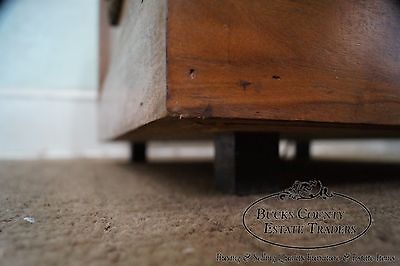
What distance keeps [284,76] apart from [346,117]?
117mm

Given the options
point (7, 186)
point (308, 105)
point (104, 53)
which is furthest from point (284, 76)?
point (104, 53)

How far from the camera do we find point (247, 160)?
1.73ft

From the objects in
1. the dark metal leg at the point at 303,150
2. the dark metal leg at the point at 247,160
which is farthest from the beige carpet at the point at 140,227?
the dark metal leg at the point at 303,150

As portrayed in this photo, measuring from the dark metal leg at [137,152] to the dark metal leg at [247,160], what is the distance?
0.94m

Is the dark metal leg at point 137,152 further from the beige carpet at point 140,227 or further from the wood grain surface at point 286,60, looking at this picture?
the wood grain surface at point 286,60

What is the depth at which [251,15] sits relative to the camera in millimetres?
385

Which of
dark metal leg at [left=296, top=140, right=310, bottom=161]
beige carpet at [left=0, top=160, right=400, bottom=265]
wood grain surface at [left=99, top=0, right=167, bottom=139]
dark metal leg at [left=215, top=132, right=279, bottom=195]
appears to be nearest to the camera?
beige carpet at [left=0, top=160, right=400, bottom=265]

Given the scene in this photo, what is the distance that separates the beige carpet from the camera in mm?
261

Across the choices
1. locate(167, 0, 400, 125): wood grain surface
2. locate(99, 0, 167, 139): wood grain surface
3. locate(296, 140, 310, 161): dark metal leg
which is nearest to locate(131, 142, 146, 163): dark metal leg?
locate(296, 140, 310, 161): dark metal leg

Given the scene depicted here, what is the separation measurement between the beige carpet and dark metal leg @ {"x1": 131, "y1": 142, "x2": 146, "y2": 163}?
2.88 feet

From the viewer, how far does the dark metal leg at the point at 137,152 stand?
1.44 m

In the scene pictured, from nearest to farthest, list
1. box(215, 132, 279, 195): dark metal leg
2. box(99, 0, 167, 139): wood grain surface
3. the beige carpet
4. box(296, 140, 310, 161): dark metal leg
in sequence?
the beige carpet, box(99, 0, 167, 139): wood grain surface, box(215, 132, 279, 195): dark metal leg, box(296, 140, 310, 161): dark metal leg

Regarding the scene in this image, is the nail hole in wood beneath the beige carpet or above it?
above

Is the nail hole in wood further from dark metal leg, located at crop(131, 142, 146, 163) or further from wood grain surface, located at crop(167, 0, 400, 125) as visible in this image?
dark metal leg, located at crop(131, 142, 146, 163)
